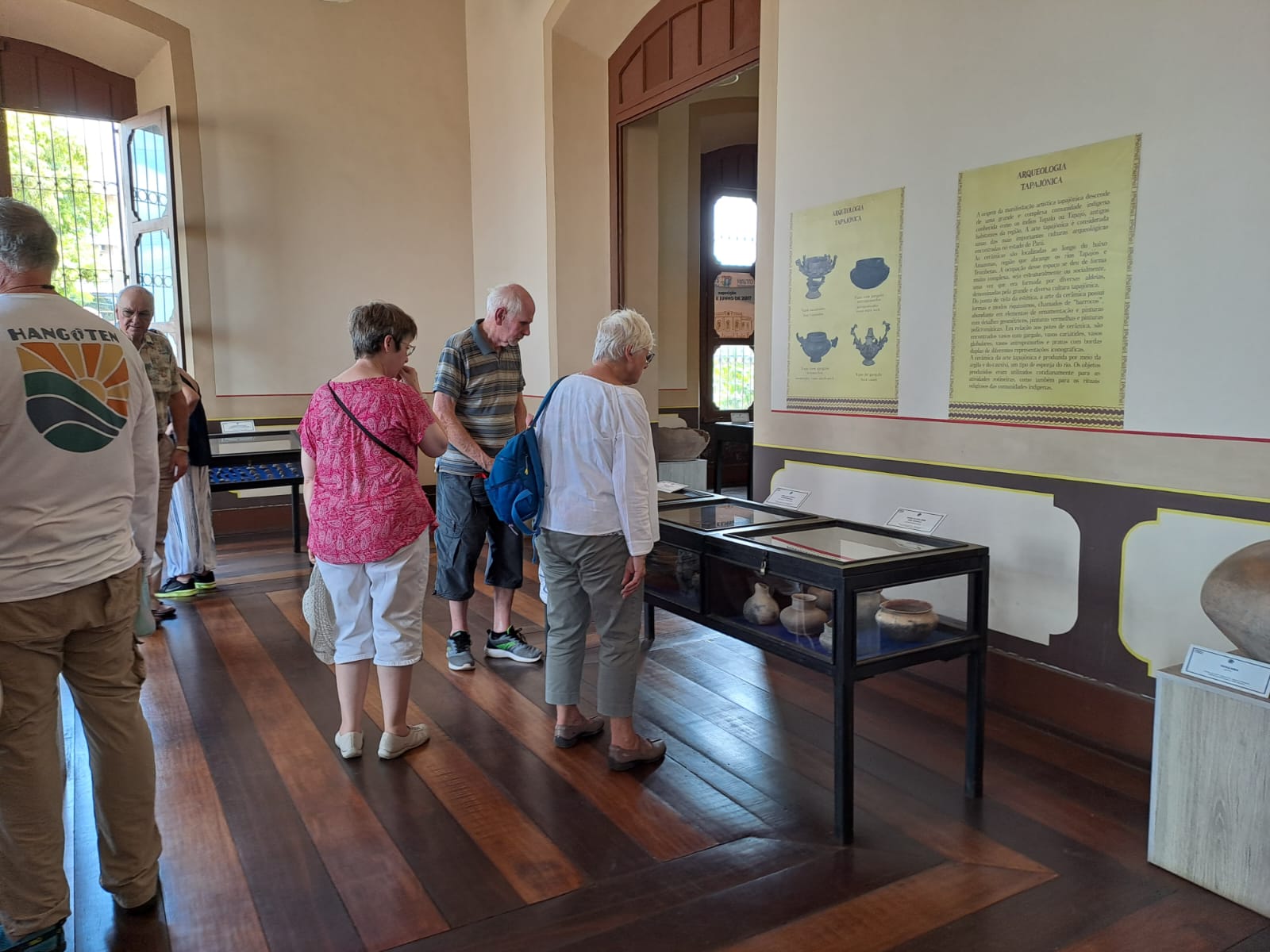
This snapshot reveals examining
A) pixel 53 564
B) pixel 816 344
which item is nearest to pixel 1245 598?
pixel 816 344

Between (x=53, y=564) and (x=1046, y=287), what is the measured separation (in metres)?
3.22

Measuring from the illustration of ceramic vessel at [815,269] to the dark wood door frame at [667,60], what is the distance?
4.50 ft

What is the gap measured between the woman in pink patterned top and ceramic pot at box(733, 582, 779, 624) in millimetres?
1100

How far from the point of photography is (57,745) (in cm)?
219

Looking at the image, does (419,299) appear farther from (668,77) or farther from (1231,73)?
(1231,73)

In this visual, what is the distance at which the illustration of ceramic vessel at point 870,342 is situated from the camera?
402cm

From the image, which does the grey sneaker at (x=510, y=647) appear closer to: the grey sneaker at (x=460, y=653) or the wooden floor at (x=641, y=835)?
the grey sneaker at (x=460, y=653)

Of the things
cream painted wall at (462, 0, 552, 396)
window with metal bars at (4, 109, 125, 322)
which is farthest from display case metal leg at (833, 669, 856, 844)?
window with metal bars at (4, 109, 125, 322)

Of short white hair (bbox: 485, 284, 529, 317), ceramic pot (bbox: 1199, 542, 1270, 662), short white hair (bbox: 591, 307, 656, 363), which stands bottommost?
ceramic pot (bbox: 1199, 542, 1270, 662)

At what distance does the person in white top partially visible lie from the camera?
294 centimetres

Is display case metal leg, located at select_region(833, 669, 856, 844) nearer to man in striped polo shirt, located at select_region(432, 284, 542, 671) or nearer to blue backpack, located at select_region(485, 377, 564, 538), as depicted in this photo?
blue backpack, located at select_region(485, 377, 564, 538)

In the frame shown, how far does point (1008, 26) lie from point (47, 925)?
13.4 ft

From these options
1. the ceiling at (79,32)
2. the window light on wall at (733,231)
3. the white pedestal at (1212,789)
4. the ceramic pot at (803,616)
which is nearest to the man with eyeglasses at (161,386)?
the ceramic pot at (803,616)

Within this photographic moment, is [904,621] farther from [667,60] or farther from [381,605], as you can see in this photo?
[667,60]
